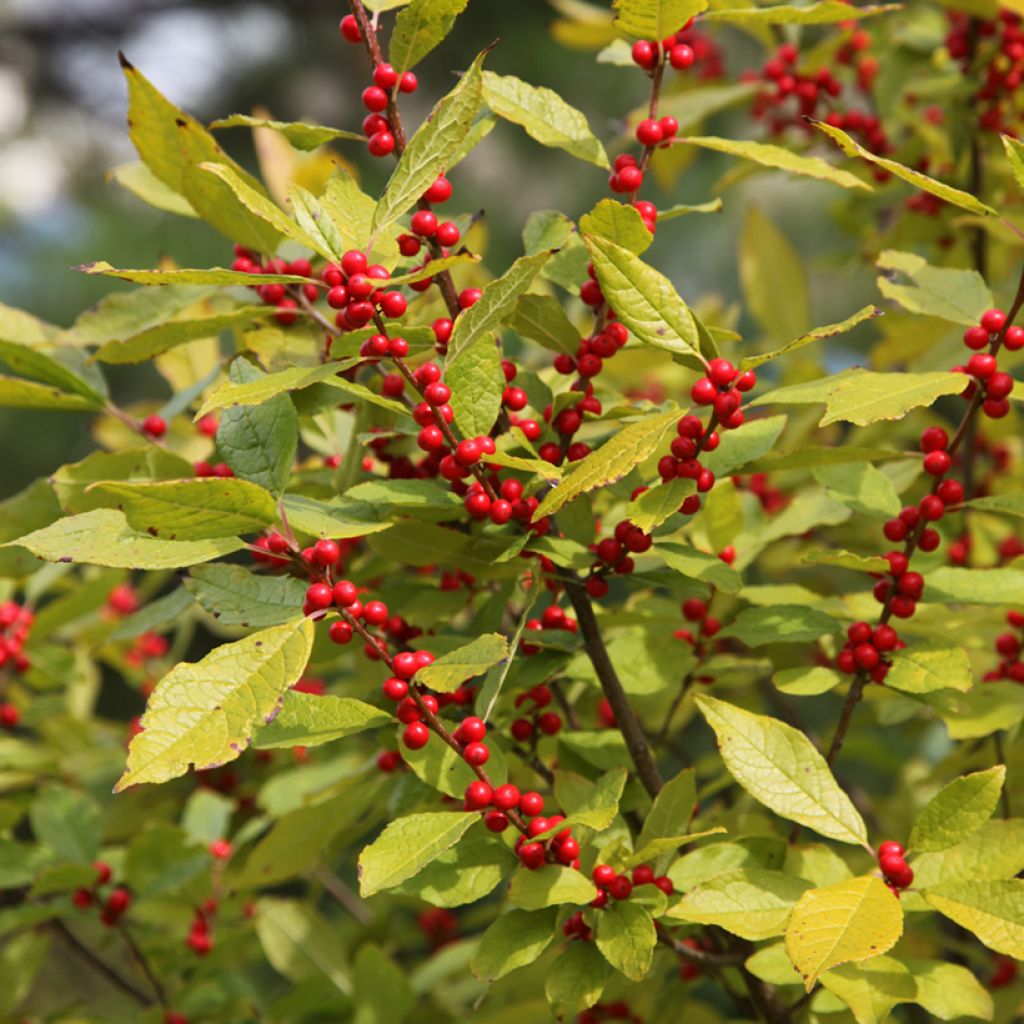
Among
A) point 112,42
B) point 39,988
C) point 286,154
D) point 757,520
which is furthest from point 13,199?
point 757,520

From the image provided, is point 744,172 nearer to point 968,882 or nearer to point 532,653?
point 532,653

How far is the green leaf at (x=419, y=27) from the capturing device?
0.77 m

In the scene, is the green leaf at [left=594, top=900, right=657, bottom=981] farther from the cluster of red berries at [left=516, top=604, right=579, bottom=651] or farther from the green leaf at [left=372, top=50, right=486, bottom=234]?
the green leaf at [left=372, top=50, right=486, bottom=234]

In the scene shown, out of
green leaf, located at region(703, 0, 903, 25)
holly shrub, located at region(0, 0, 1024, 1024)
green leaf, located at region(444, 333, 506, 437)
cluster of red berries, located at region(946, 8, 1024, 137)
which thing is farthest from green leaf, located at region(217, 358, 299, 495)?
cluster of red berries, located at region(946, 8, 1024, 137)

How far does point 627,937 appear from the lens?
0.73 meters

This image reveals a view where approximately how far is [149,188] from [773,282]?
865mm

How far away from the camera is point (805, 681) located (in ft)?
2.76

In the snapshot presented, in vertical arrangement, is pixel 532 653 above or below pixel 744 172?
below

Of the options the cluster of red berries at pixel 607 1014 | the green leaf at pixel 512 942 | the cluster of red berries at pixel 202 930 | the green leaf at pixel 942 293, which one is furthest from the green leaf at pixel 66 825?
the green leaf at pixel 942 293

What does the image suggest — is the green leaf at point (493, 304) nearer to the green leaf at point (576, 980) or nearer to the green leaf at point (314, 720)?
the green leaf at point (314, 720)

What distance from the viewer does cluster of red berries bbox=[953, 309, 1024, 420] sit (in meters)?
0.78

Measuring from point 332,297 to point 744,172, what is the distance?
83cm

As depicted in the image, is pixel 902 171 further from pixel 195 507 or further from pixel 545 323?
pixel 195 507

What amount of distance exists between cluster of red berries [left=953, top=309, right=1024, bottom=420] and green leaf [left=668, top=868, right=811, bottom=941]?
331mm
